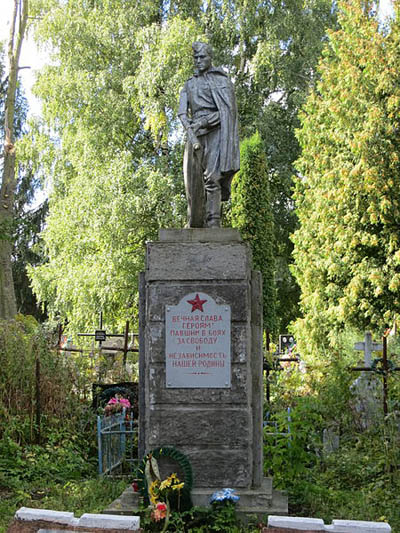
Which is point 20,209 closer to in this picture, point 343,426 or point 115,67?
point 115,67

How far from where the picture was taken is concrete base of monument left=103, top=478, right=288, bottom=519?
220 inches

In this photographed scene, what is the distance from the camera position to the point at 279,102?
957 inches

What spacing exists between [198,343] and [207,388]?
1.27ft

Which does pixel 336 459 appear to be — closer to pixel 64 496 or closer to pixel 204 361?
pixel 204 361

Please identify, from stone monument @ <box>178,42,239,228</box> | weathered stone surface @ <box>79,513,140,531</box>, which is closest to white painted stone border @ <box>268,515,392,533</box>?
weathered stone surface @ <box>79,513,140,531</box>

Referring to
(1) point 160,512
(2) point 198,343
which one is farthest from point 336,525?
(2) point 198,343

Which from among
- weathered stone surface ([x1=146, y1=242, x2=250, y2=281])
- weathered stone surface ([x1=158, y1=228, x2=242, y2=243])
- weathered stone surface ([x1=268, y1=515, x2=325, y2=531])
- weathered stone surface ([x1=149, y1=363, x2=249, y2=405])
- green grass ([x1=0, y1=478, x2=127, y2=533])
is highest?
weathered stone surface ([x1=158, y1=228, x2=242, y2=243])

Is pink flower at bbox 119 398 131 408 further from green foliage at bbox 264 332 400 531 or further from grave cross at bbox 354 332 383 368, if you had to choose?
grave cross at bbox 354 332 383 368

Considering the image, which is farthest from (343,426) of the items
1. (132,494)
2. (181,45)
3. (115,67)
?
(115,67)

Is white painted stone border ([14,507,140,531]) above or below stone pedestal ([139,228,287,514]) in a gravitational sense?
below

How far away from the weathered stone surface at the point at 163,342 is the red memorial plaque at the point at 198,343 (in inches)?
1.7

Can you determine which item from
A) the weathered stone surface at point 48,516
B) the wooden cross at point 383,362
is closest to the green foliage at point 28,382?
the wooden cross at point 383,362

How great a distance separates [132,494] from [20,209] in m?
28.0

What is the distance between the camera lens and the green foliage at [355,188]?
16.9m
